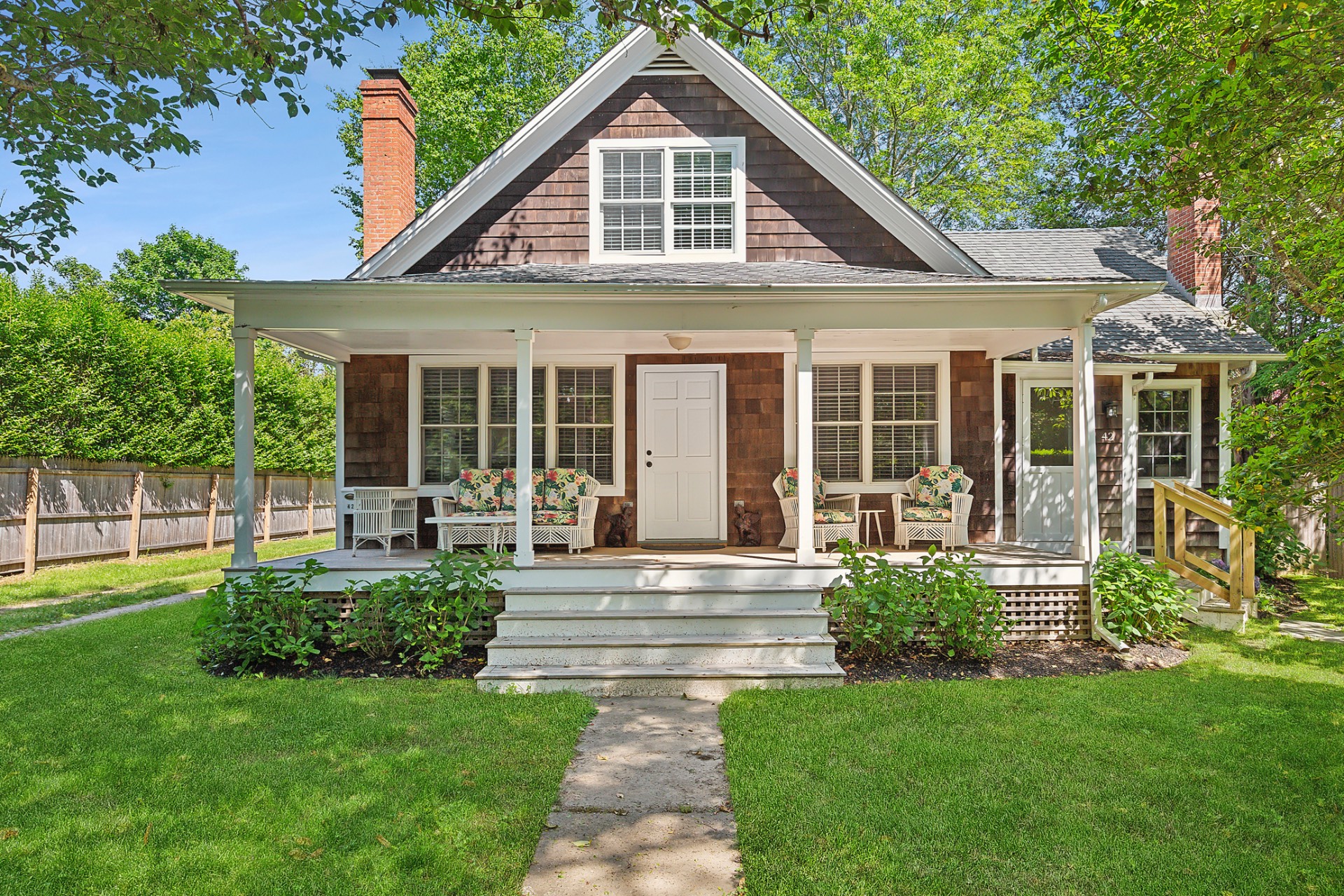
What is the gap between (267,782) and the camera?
398 centimetres

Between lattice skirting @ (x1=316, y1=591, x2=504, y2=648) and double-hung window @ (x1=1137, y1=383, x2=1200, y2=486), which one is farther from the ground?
double-hung window @ (x1=1137, y1=383, x2=1200, y2=486)

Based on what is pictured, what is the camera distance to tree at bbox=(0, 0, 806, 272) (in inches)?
217

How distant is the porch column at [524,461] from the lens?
22.4 ft

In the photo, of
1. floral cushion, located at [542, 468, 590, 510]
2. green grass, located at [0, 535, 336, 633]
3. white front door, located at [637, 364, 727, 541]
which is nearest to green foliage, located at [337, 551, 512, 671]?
floral cushion, located at [542, 468, 590, 510]

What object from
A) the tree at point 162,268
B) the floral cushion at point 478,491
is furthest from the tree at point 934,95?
the tree at point 162,268

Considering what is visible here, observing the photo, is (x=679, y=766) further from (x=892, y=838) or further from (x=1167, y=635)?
(x=1167, y=635)

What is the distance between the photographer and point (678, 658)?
20.1 feet

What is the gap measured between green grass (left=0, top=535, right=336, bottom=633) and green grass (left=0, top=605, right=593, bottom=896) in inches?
111

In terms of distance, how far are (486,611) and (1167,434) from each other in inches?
334

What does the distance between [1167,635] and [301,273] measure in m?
29.8

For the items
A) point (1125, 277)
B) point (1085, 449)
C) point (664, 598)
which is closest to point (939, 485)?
point (1085, 449)

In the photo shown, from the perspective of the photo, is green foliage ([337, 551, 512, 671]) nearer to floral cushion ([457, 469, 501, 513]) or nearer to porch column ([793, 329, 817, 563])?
floral cushion ([457, 469, 501, 513])

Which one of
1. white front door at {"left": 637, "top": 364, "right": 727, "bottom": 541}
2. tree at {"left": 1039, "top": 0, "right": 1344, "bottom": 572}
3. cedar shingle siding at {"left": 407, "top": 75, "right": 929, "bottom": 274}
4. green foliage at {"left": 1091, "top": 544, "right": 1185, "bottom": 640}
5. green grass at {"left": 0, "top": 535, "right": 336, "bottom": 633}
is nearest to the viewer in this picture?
tree at {"left": 1039, "top": 0, "right": 1344, "bottom": 572}

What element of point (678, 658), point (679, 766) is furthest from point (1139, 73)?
point (679, 766)
